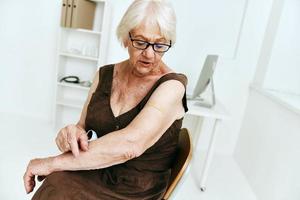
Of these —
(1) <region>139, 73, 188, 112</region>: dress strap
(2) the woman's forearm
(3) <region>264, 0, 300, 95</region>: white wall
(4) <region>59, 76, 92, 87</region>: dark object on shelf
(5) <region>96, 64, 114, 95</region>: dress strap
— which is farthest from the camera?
(4) <region>59, 76, 92, 87</region>: dark object on shelf

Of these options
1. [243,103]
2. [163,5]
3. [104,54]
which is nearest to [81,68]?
[104,54]

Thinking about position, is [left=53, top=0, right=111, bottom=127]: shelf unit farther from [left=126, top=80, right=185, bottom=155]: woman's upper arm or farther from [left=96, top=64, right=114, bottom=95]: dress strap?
[left=126, top=80, right=185, bottom=155]: woman's upper arm

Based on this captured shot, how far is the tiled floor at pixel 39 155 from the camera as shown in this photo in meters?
1.89

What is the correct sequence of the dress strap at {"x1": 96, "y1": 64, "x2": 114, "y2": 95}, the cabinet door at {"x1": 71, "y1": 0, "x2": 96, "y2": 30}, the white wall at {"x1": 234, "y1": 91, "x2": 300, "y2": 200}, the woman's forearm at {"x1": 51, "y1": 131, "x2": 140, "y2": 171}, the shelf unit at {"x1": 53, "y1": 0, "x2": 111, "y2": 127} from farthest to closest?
the shelf unit at {"x1": 53, "y1": 0, "x2": 111, "y2": 127} < the cabinet door at {"x1": 71, "y1": 0, "x2": 96, "y2": 30} < the white wall at {"x1": 234, "y1": 91, "x2": 300, "y2": 200} < the dress strap at {"x1": 96, "y1": 64, "x2": 114, "y2": 95} < the woman's forearm at {"x1": 51, "y1": 131, "x2": 140, "y2": 171}

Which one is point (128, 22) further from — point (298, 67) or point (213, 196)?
point (298, 67)

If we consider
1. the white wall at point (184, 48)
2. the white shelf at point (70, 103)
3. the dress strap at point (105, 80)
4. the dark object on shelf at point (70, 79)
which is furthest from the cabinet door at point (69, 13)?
the dress strap at point (105, 80)

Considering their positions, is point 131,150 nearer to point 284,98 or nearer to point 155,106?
point 155,106

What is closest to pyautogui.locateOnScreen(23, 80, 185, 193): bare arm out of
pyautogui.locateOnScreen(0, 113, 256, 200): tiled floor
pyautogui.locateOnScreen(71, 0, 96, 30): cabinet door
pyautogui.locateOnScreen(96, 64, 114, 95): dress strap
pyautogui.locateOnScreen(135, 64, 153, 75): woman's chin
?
pyautogui.locateOnScreen(135, 64, 153, 75): woman's chin

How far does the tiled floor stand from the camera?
6.20ft

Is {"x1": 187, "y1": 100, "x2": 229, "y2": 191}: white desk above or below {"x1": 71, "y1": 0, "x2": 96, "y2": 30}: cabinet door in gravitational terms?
below

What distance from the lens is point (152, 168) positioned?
0.98m

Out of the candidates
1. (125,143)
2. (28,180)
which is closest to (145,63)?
(125,143)

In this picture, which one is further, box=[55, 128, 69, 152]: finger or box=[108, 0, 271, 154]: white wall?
box=[108, 0, 271, 154]: white wall

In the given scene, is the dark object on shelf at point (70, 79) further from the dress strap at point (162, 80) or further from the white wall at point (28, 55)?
the dress strap at point (162, 80)
